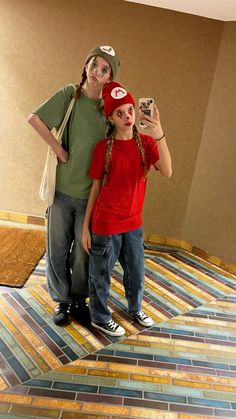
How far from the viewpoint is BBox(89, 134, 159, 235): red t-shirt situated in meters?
1.79

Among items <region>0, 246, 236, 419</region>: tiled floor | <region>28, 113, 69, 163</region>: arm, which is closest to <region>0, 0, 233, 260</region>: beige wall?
<region>0, 246, 236, 419</region>: tiled floor

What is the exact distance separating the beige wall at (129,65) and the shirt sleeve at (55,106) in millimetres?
1674

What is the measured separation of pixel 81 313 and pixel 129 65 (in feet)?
7.51

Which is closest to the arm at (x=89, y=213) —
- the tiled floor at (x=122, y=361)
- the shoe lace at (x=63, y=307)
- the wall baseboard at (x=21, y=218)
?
the shoe lace at (x=63, y=307)

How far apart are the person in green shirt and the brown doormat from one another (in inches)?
23.6

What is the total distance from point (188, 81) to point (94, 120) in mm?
1825

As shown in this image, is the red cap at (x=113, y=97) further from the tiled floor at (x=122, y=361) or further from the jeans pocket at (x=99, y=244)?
the tiled floor at (x=122, y=361)

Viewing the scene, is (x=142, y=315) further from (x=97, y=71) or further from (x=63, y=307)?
(x=97, y=71)

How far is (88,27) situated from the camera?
126 inches

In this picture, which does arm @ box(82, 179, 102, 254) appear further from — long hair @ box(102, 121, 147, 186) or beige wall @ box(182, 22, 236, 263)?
beige wall @ box(182, 22, 236, 263)

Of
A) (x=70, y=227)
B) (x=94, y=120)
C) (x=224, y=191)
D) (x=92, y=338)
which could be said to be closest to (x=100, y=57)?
(x=94, y=120)

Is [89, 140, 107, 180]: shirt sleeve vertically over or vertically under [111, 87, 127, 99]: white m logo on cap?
under

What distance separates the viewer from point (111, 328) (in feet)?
7.02

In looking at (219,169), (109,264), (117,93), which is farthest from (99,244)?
(219,169)
